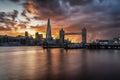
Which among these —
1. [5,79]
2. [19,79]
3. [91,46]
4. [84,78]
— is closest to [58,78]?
[84,78]

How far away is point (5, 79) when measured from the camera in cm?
3012

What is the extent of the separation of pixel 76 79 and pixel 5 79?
11.1 metres

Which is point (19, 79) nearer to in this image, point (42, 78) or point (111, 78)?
point (42, 78)

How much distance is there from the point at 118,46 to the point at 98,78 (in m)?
158

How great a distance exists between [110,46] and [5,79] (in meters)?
167

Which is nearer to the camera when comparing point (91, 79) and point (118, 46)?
point (91, 79)

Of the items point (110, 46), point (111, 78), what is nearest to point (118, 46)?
point (110, 46)

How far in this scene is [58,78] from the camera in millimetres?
30641

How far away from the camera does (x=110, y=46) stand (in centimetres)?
18675

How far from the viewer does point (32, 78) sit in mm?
30828

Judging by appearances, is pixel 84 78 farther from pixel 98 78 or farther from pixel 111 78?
pixel 111 78

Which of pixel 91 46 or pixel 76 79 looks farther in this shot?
pixel 91 46

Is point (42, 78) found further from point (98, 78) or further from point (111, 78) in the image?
point (111, 78)

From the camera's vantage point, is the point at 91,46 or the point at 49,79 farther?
the point at 91,46
